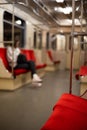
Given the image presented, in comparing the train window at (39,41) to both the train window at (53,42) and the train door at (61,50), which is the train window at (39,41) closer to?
the train window at (53,42)

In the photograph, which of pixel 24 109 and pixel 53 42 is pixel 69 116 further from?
pixel 53 42

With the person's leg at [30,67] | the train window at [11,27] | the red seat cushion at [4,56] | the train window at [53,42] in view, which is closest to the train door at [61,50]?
the train window at [53,42]

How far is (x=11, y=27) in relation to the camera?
576 cm

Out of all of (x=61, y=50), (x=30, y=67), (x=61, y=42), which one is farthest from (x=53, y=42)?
(x=30, y=67)

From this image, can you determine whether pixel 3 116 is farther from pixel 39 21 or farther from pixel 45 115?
pixel 39 21

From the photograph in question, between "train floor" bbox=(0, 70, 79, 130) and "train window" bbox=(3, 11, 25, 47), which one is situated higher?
"train window" bbox=(3, 11, 25, 47)

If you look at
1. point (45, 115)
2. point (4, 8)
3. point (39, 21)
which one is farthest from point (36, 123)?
point (39, 21)

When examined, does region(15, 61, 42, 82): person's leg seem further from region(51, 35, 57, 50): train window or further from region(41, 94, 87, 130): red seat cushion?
region(51, 35, 57, 50): train window

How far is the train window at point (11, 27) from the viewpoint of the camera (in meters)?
5.39

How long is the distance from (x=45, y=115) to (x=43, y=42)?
22.9 feet

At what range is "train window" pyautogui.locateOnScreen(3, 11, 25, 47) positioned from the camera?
539 centimetres

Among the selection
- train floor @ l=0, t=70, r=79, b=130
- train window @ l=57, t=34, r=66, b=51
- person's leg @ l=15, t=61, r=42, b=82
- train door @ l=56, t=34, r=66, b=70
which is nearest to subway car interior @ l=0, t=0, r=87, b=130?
train floor @ l=0, t=70, r=79, b=130

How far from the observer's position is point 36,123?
2352 millimetres

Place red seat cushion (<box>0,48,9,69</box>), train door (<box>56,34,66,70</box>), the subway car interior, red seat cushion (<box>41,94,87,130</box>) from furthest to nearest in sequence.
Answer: train door (<box>56,34,66,70</box>)
red seat cushion (<box>0,48,9,69</box>)
the subway car interior
red seat cushion (<box>41,94,87,130</box>)
